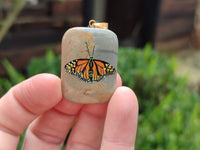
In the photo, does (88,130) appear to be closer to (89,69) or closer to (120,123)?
(120,123)

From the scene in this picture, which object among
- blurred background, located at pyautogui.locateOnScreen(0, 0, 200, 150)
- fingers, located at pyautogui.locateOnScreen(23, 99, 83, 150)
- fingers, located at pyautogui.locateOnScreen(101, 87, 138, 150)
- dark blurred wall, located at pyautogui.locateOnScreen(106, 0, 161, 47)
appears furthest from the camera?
dark blurred wall, located at pyautogui.locateOnScreen(106, 0, 161, 47)

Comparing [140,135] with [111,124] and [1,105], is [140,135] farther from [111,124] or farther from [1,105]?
[1,105]

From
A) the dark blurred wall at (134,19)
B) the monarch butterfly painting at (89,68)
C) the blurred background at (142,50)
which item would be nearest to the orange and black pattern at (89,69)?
the monarch butterfly painting at (89,68)

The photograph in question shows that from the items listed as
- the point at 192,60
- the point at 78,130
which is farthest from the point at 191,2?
the point at 78,130

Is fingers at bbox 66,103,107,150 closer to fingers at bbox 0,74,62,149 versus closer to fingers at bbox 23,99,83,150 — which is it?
fingers at bbox 23,99,83,150

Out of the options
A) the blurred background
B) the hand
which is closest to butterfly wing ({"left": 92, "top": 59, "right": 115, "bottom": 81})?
the hand

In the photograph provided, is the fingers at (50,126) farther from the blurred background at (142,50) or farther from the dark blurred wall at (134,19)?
the dark blurred wall at (134,19)
